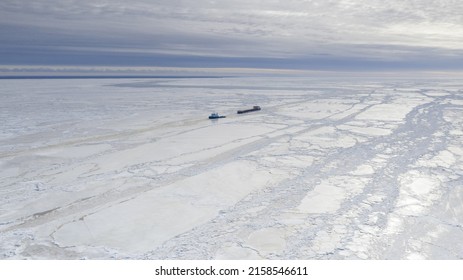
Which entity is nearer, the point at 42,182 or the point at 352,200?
the point at 352,200

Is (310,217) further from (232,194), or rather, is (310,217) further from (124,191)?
(124,191)

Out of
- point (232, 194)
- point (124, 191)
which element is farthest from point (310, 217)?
point (124, 191)

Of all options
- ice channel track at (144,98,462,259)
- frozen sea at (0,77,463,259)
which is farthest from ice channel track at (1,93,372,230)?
ice channel track at (144,98,462,259)

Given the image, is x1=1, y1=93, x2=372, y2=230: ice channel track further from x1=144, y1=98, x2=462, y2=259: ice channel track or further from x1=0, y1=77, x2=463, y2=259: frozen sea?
x1=144, y1=98, x2=462, y2=259: ice channel track

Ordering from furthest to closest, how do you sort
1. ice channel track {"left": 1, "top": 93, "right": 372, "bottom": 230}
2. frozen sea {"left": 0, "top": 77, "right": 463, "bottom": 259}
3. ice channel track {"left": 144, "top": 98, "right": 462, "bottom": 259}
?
ice channel track {"left": 1, "top": 93, "right": 372, "bottom": 230}
frozen sea {"left": 0, "top": 77, "right": 463, "bottom": 259}
ice channel track {"left": 144, "top": 98, "right": 462, "bottom": 259}

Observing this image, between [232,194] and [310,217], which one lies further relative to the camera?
Answer: [232,194]

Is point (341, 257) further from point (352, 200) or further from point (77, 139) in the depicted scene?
point (77, 139)

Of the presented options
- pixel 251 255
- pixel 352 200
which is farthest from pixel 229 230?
pixel 352 200

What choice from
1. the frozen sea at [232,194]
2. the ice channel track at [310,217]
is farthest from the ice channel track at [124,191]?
the ice channel track at [310,217]
